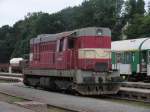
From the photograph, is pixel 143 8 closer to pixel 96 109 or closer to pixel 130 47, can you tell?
pixel 130 47

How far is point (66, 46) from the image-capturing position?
2655cm

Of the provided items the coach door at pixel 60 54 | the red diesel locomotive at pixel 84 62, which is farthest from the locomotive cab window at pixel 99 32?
the coach door at pixel 60 54

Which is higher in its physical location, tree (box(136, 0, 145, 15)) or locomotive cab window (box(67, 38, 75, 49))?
tree (box(136, 0, 145, 15))

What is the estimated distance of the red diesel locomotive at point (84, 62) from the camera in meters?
25.1

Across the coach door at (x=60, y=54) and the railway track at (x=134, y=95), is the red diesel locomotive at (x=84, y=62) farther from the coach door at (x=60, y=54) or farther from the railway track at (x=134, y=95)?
the railway track at (x=134, y=95)

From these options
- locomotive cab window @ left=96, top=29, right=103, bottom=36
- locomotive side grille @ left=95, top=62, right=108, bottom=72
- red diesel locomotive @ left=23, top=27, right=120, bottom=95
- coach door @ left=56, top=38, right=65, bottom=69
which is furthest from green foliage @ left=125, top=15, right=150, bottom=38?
locomotive side grille @ left=95, top=62, right=108, bottom=72

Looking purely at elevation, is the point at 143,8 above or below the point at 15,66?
above

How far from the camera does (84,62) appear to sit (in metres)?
25.7

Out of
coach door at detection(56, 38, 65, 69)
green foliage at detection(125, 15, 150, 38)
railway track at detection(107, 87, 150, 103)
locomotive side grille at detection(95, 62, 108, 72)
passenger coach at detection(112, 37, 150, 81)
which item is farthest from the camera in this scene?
green foliage at detection(125, 15, 150, 38)

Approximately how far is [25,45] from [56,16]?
8.56m

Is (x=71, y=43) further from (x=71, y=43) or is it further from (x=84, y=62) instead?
(x=84, y=62)

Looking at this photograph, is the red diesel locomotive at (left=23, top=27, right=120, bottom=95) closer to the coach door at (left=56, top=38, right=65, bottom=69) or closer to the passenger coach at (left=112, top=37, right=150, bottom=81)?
the coach door at (left=56, top=38, right=65, bottom=69)

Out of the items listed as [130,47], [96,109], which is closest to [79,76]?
[96,109]

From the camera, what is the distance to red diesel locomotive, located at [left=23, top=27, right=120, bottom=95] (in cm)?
2512
